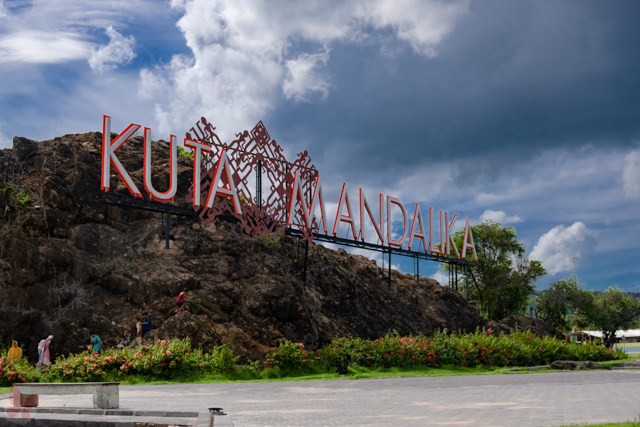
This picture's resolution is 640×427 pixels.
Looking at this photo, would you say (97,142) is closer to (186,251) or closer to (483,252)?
(186,251)

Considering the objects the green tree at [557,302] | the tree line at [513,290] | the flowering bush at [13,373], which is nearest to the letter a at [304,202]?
the flowering bush at [13,373]

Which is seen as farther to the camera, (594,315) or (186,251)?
(594,315)

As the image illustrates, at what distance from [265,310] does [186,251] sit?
5167 millimetres

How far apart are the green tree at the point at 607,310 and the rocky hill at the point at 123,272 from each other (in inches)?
1412

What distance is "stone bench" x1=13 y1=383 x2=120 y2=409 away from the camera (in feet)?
31.4

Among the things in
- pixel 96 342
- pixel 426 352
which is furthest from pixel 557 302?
pixel 96 342

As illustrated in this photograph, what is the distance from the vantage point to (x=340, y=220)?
101ft

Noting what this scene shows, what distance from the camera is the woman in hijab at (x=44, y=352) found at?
18.8 m

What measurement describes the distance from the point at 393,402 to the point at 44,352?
14316mm

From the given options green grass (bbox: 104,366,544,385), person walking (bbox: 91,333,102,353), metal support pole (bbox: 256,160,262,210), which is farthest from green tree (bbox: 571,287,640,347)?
person walking (bbox: 91,333,102,353)

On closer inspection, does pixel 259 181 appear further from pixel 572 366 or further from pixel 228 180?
pixel 572 366

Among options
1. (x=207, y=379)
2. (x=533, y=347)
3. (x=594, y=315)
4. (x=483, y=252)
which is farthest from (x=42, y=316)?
(x=594, y=315)

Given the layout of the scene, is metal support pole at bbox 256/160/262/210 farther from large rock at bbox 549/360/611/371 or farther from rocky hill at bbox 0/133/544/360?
large rock at bbox 549/360/611/371

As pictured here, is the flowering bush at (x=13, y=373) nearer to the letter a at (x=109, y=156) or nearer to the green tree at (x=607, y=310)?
the letter a at (x=109, y=156)
